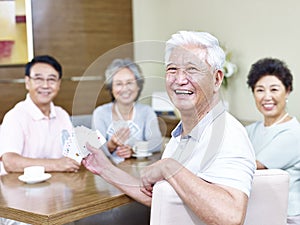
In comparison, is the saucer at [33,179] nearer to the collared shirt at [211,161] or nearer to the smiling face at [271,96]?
the collared shirt at [211,161]

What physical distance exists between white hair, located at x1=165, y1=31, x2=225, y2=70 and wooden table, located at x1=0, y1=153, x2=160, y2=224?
604mm

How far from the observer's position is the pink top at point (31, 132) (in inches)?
98.7

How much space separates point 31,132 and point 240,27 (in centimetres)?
188

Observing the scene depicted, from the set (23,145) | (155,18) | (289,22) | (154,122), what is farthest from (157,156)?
(155,18)

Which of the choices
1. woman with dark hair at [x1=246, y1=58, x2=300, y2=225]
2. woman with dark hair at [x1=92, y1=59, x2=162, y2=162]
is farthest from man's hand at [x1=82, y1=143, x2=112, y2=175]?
woman with dark hair at [x1=246, y1=58, x2=300, y2=225]

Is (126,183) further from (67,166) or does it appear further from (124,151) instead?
(124,151)

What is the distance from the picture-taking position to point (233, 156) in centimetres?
154

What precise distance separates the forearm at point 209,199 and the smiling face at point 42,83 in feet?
4.63

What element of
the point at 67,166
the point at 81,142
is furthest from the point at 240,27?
the point at 81,142

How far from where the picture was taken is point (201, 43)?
158cm

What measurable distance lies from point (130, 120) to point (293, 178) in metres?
0.82

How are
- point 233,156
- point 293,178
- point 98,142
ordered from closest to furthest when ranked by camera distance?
point 233,156 < point 98,142 < point 293,178

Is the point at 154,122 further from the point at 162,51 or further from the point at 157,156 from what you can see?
the point at 162,51

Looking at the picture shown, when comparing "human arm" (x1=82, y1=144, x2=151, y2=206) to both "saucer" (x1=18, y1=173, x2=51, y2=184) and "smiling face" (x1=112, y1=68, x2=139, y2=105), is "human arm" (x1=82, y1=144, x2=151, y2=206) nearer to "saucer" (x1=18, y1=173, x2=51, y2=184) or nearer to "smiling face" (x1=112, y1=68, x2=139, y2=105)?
"saucer" (x1=18, y1=173, x2=51, y2=184)
